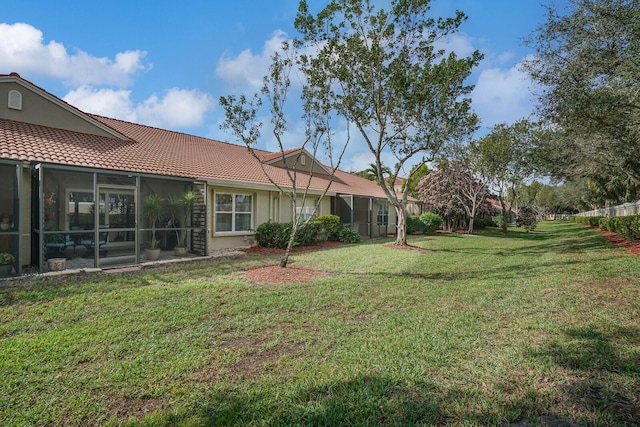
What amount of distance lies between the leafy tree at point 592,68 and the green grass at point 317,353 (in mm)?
5049

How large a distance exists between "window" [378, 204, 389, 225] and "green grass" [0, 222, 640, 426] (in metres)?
16.0

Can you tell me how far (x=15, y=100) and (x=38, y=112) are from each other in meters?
0.65

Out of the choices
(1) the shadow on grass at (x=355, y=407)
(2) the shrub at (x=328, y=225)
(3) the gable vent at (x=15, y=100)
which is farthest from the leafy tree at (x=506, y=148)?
(3) the gable vent at (x=15, y=100)

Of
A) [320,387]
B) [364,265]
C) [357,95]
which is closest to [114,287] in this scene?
[320,387]

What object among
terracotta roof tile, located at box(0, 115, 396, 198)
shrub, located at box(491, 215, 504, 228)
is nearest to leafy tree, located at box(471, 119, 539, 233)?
shrub, located at box(491, 215, 504, 228)

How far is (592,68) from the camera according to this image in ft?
27.2

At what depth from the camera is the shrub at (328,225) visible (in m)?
15.4

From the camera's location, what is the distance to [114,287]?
21.7ft

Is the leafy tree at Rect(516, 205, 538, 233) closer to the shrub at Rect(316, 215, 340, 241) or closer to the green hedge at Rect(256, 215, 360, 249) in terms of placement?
the green hedge at Rect(256, 215, 360, 249)

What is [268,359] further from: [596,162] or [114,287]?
[596,162]

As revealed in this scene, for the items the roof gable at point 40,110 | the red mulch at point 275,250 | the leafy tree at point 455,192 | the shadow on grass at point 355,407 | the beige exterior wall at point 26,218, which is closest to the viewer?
the shadow on grass at point 355,407

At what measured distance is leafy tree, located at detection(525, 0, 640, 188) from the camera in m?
7.32

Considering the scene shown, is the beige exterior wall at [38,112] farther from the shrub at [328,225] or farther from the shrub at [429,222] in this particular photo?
the shrub at [429,222]

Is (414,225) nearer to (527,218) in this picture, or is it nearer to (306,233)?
(306,233)
